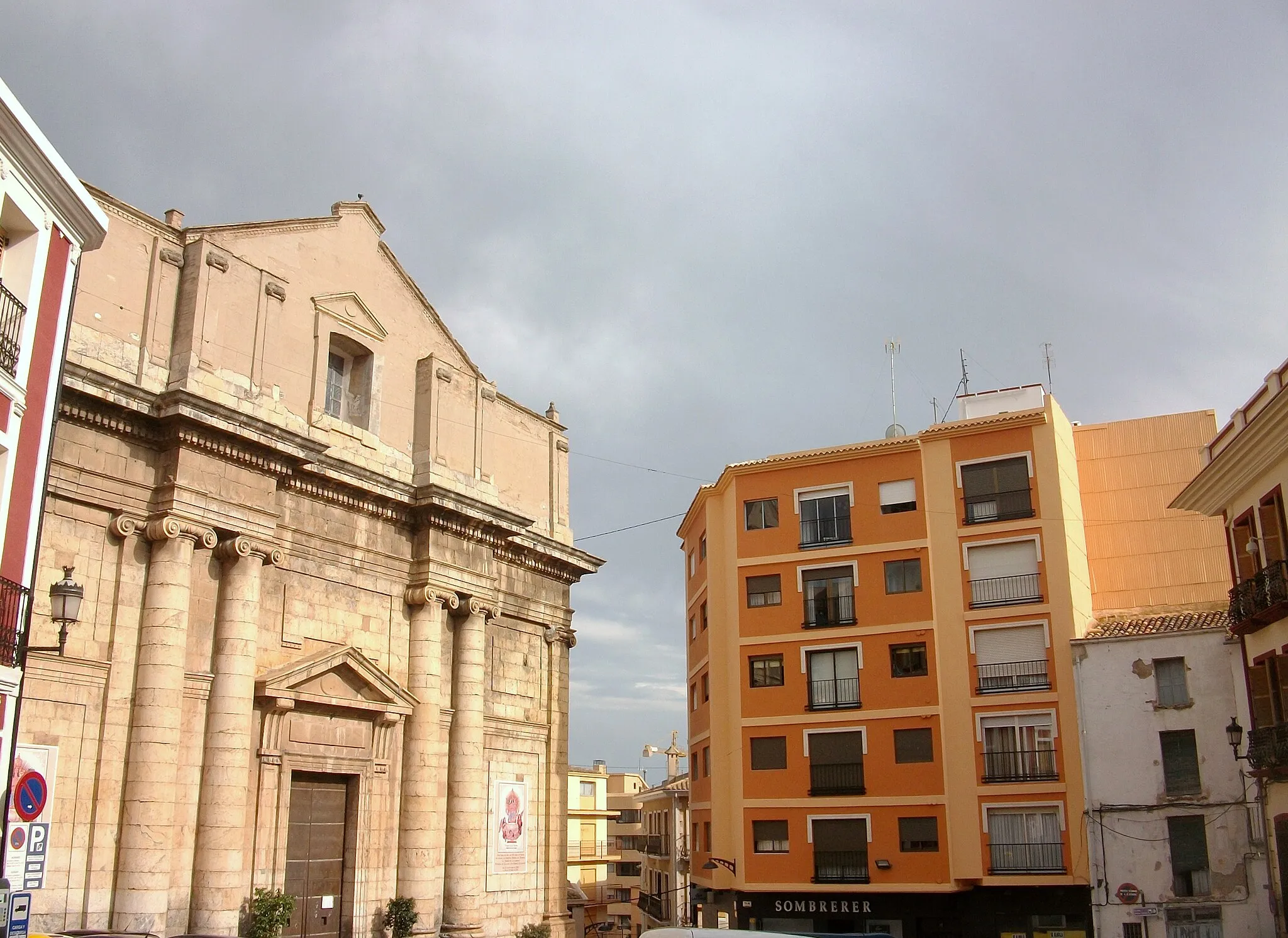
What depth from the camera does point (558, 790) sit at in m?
25.0

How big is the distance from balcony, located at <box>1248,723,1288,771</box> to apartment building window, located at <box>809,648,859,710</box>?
34.2ft

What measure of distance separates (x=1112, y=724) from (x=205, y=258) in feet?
72.5

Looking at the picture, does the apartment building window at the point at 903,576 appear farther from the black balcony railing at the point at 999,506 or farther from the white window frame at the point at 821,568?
the black balcony railing at the point at 999,506

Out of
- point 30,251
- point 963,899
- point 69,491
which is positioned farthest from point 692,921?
point 30,251

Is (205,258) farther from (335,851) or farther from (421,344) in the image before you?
(335,851)

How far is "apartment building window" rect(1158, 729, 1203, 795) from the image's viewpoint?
26406mm

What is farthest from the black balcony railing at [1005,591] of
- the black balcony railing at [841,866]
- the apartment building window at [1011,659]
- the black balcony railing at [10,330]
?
the black balcony railing at [10,330]

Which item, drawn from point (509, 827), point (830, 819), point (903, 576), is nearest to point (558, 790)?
point (509, 827)

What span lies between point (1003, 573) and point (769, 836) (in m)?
9.23

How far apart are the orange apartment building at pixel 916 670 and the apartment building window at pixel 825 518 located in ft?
0.18

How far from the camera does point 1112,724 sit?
27.6 metres

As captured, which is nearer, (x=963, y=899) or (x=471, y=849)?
(x=471, y=849)

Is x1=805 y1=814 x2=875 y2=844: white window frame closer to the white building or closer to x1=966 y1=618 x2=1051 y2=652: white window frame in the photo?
x1=966 y1=618 x2=1051 y2=652: white window frame

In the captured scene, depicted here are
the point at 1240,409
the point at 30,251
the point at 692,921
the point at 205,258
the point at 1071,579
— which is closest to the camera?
the point at 30,251
